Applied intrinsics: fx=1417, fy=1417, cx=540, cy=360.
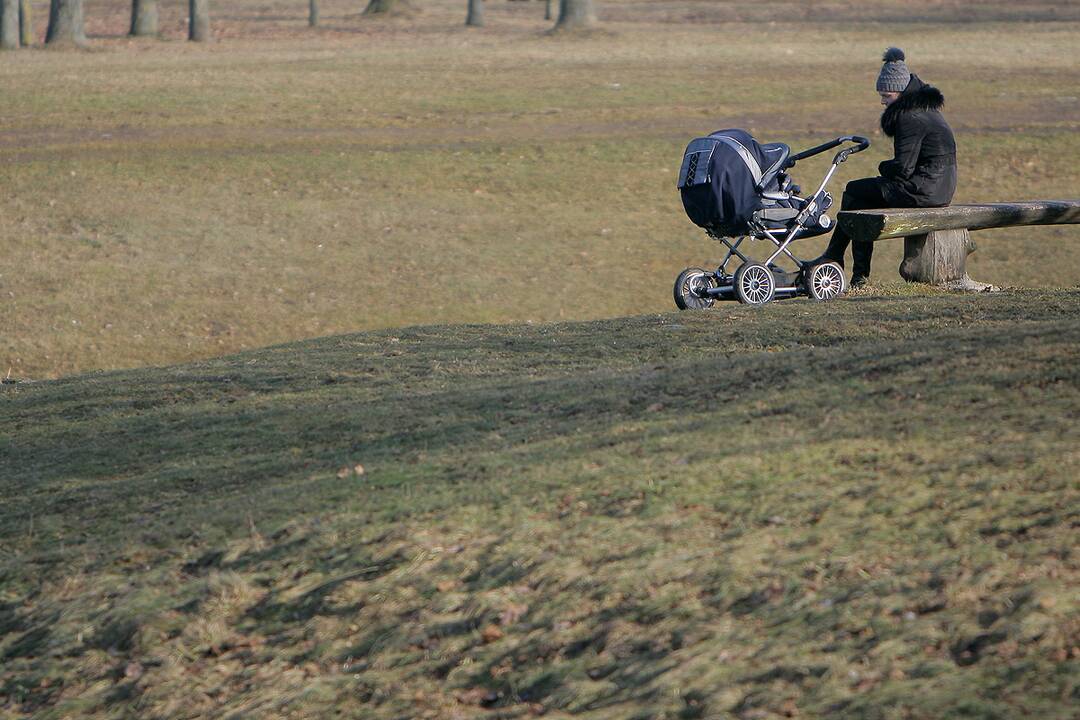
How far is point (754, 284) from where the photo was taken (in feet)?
34.5

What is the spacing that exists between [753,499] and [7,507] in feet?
11.5

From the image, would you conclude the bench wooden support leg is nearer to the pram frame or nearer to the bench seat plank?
the bench seat plank

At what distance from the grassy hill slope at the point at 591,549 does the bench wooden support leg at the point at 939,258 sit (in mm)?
3609

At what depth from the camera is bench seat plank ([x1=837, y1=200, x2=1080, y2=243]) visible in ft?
33.4

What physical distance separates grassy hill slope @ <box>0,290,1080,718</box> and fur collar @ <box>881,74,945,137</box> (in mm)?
3603

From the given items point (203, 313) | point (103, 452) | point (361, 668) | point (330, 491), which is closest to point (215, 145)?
point (203, 313)

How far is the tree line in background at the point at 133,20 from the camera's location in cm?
3562

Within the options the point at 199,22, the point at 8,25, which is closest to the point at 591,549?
the point at 8,25

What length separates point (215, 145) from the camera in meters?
20.5

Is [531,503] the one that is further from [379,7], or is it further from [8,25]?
Answer: [379,7]

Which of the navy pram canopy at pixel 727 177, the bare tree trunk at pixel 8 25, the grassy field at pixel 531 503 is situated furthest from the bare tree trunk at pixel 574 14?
the navy pram canopy at pixel 727 177

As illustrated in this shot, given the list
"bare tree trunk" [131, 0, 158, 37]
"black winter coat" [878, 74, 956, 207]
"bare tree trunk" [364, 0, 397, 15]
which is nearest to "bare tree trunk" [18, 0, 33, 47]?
"bare tree trunk" [131, 0, 158, 37]

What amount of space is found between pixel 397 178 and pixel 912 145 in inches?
389

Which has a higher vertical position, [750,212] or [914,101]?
[914,101]
